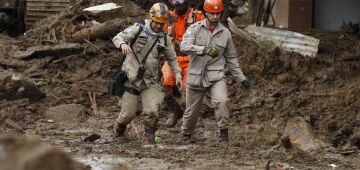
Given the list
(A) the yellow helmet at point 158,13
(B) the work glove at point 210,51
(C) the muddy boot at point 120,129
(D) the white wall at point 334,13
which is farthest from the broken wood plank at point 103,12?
(B) the work glove at point 210,51

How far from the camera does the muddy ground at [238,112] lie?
10.0 meters

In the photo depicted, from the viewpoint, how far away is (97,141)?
11.7 meters

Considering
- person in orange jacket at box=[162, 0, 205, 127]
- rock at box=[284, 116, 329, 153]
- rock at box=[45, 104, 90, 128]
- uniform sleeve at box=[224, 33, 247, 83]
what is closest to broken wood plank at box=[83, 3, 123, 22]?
rock at box=[45, 104, 90, 128]

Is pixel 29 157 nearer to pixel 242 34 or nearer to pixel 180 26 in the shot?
pixel 180 26

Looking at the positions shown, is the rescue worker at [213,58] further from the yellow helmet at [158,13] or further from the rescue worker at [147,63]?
the yellow helmet at [158,13]

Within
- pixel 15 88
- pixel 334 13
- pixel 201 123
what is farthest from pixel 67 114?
pixel 334 13

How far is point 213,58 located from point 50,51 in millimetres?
7462

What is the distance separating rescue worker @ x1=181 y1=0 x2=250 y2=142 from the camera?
1089 cm

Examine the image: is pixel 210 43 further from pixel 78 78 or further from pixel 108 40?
pixel 108 40

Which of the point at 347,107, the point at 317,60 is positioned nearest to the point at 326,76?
the point at 317,60

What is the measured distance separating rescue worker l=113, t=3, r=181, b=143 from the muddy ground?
48 cm

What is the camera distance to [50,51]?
1783 centimetres

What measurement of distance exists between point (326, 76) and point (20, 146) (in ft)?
34.5

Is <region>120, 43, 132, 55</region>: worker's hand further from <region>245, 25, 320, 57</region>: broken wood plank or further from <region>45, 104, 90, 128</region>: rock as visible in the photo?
<region>245, 25, 320, 57</region>: broken wood plank
